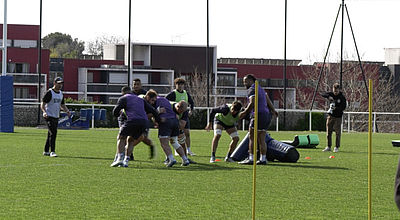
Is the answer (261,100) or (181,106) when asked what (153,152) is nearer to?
(181,106)

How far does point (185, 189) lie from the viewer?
43.6 feet

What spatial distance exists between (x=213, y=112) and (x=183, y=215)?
8.33 m

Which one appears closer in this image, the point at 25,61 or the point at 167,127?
the point at 167,127

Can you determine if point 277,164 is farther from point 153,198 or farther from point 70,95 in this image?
point 70,95

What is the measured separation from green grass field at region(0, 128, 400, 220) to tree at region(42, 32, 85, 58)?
130994 mm

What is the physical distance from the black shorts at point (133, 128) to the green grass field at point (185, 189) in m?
0.69

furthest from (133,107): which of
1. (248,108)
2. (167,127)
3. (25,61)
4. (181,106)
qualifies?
(25,61)

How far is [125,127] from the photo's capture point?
17125mm

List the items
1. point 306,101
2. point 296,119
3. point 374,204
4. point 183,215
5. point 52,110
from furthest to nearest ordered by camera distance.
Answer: point 306,101 → point 296,119 → point 52,110 → point 374,204 → point 183,215

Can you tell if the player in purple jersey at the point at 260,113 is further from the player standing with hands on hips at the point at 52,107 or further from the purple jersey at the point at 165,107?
the player standing with hands on hips at the point at 52,107

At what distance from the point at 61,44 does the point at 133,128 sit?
143 metres

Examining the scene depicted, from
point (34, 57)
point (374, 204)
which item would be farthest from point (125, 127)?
point (34, 57)

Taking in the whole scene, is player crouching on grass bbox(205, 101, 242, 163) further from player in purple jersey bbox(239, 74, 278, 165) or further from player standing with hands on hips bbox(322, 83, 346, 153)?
player standing with hands on hips bbox(322, 83, 346, 153)

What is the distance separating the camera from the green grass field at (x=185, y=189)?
424 inches
